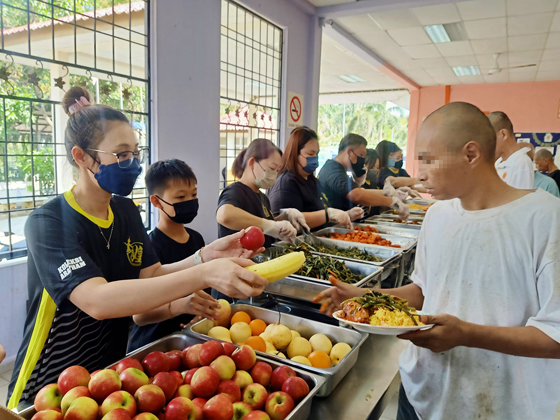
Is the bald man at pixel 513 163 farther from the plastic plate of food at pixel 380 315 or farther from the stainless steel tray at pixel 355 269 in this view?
the plastic plate of food at pixel 380 315

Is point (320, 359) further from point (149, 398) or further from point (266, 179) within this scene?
point (266, 179)

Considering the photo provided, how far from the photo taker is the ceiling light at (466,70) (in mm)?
8963

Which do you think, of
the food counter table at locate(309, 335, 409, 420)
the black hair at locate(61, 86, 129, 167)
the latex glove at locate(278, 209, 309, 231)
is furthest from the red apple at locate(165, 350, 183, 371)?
the latex glove at locate(278, 209, 309, 231)

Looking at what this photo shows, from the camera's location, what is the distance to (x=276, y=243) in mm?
2789

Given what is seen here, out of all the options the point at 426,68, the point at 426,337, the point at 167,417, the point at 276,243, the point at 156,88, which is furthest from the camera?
the point at 426,68

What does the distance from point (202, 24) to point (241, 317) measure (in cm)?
340

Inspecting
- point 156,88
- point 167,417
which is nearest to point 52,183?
point 156,88

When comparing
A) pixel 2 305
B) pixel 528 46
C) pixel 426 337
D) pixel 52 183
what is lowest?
pixel 2 305

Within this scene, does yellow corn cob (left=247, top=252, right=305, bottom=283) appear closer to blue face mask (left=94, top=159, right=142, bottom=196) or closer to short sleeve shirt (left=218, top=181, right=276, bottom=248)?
blue face mask (left=94, top=159, right=142, bottom=196)

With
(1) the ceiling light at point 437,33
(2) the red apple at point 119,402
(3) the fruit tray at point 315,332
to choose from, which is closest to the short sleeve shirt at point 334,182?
(3) the fruit tray at point 315,332

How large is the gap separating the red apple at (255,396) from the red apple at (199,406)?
0.42 feet

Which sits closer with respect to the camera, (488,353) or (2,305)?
(488,353)

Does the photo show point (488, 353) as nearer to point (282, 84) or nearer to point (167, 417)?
point (167, 417)

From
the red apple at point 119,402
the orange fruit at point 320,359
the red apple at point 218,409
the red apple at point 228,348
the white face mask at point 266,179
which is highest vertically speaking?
the white face mask at point 266,179
